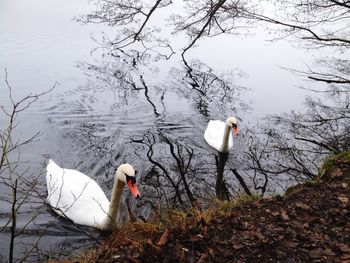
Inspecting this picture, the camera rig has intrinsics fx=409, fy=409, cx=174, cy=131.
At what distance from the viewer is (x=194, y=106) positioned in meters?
12.3

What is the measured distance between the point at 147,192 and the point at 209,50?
10.5m

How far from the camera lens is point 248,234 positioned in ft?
14.1

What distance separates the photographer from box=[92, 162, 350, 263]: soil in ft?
12.9

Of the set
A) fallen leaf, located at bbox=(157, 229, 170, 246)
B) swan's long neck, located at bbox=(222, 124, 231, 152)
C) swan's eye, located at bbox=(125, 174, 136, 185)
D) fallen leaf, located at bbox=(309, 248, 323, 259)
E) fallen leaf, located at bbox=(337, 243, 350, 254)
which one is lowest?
fallen leaf, located at bbox=(157, 229, 170, 246)

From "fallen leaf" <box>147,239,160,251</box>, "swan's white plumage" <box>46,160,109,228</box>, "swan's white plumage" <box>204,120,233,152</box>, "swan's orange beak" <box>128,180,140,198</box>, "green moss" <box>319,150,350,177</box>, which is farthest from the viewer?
"swan's white plumage" <box>204,120,233,152</box>

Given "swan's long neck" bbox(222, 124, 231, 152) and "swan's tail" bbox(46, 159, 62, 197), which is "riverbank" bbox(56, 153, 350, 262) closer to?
"swan's tail" bbox(46, 159, 62, 197)

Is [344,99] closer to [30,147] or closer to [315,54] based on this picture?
[315,54]

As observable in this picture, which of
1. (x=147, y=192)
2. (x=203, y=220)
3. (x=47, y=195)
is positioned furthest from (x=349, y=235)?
(x=47, y=195)

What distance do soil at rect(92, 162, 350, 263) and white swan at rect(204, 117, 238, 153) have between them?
483 centimetres

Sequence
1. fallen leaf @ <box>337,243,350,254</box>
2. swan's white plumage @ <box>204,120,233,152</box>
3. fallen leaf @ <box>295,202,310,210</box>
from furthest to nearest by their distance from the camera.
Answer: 1. swan's white plumage @ <box>204,120,233,152</box>
2. fallen leaf @ <box>295,202,310,210</box>
3. fallen leaf @ <box>337,243,350,254</box>

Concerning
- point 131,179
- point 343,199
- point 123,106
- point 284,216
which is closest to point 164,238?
point 284,216

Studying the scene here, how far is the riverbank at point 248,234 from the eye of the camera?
3947mm

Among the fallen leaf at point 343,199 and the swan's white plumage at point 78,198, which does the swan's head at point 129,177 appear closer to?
the swan's white plumage at point 78,198

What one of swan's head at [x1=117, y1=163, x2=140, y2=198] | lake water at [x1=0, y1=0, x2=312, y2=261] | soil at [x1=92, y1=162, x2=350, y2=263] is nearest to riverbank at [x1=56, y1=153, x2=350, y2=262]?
soil at [x1=92, y1=162, x2=350, y2=263]
